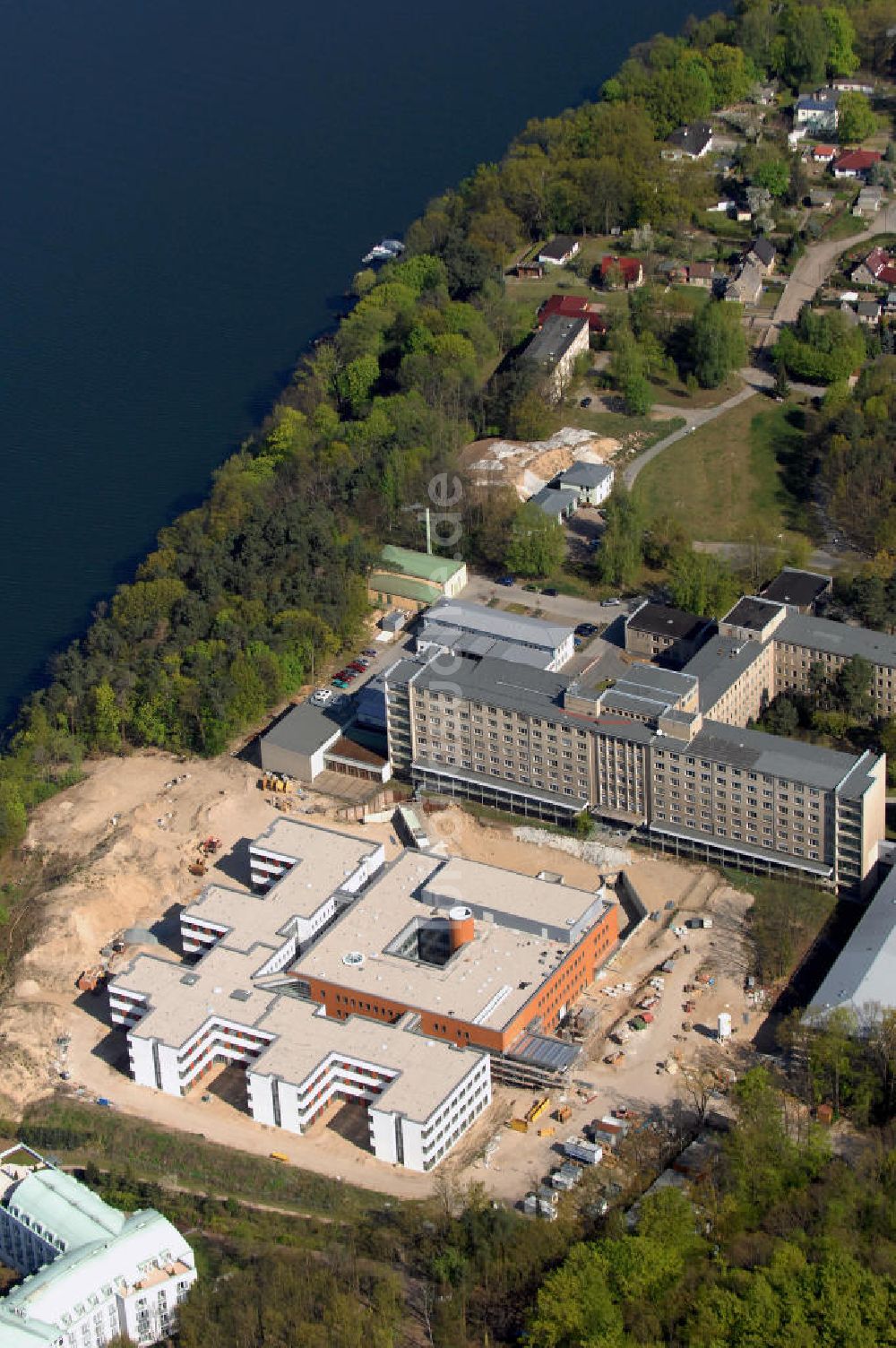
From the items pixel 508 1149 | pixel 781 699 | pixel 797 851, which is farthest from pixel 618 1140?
pixel 781 699

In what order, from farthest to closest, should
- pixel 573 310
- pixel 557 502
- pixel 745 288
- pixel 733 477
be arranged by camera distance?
pixel 745 288, pixel 573 310, pixel 733 477, pixel 557 502

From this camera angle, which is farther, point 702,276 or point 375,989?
point 702,276

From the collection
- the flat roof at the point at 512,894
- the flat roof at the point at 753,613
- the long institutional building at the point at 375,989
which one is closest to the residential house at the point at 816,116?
the flat roof at the point at 753,613

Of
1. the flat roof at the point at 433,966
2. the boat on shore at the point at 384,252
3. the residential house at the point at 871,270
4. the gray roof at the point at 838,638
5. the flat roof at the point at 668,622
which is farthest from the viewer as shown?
the boat on shore at the point at 384,252

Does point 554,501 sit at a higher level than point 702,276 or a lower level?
lower

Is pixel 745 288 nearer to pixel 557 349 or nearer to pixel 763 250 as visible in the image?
pixel 763 250

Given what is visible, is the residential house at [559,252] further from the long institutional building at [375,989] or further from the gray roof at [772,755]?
the long institutional building at [375,989]

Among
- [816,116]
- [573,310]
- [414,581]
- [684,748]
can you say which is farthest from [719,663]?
[816,116]

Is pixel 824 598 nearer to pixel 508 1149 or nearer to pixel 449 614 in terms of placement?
pixel 449 614
